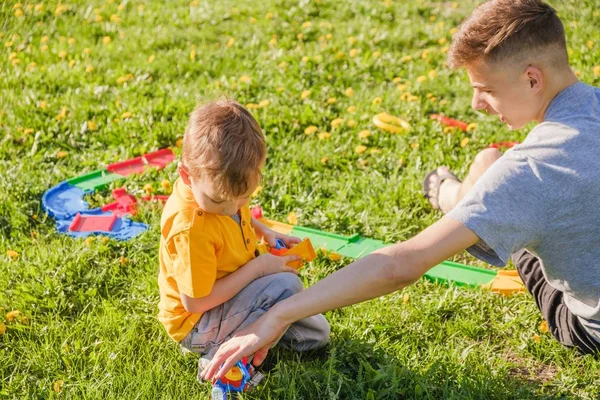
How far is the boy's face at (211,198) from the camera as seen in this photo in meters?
2.27

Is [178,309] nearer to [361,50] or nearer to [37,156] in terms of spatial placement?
[37,156]

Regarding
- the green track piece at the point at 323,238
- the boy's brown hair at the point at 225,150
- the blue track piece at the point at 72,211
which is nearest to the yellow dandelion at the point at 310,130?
the green track piece at the point at 323,238

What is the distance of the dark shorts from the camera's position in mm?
2576

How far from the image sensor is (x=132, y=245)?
11.1 ft

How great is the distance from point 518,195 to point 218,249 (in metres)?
1.01

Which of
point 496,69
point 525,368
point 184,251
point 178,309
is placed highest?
point 496,69

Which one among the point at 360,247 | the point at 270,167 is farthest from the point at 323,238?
the point at 270,167

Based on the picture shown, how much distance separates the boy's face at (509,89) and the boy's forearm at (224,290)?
1.00 m

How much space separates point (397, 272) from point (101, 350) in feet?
4.06

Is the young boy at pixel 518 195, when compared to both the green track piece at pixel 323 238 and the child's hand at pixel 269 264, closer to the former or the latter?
the child's hand at pixel 269 264

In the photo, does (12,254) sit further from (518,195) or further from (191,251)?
(518,195)

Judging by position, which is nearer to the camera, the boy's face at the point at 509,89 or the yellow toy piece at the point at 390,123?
the boy's face at the point at 509,89

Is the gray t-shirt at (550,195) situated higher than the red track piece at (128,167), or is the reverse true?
the gray t-shirt at (550,195)

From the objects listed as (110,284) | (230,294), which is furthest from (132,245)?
(230,294)
